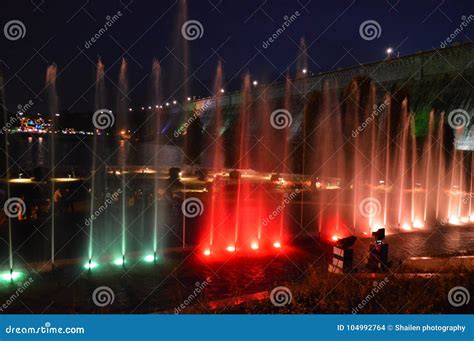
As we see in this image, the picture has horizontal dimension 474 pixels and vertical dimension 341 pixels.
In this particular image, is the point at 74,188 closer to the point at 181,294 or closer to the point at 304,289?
the point at 181,294

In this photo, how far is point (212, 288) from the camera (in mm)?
8250

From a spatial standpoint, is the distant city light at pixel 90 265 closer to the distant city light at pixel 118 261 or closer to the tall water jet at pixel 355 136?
the distant city light at pixel 118 261

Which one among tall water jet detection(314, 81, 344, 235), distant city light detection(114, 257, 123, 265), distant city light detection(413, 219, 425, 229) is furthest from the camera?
tall water jet detection(314, 81, 344, 235)

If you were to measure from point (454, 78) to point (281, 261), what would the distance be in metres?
50.9

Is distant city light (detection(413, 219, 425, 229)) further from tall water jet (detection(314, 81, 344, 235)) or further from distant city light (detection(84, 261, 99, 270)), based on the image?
distant city light (detection(84, 261, 99, 270))

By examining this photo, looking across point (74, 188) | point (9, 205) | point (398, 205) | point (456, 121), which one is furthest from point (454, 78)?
point (9, 205)

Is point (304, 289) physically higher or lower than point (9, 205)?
lower

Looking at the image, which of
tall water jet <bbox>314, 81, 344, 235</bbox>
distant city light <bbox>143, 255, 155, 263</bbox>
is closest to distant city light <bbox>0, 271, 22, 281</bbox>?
distant city light <bbox>143, 255, 155, 263</bbox>

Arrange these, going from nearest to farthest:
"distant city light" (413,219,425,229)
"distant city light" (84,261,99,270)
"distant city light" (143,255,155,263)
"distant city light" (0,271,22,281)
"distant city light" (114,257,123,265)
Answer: "distant city light" (0,271,22,281), "distant city light" (84,261,99,270), "distant city light" (114,257,123,265), "distant city light" (143,255,155,263), "distant city light" (413,219,425,229)

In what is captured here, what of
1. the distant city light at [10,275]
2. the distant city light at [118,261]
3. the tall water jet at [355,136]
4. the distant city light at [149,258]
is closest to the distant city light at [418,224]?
the tall water jet at [355,136]

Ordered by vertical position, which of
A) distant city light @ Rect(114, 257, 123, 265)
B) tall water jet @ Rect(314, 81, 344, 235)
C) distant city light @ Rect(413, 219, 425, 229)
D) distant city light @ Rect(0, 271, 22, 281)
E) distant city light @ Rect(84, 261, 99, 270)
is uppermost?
tall water jet @ Rect(314, 81, 344, 235)

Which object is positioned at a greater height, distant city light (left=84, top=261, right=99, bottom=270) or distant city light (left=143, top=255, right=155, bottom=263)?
distant city light (left=143, top=255, right=155, bottom=263)

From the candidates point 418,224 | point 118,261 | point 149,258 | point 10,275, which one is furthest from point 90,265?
point 418,224

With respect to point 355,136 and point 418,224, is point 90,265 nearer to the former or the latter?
point 418,224
